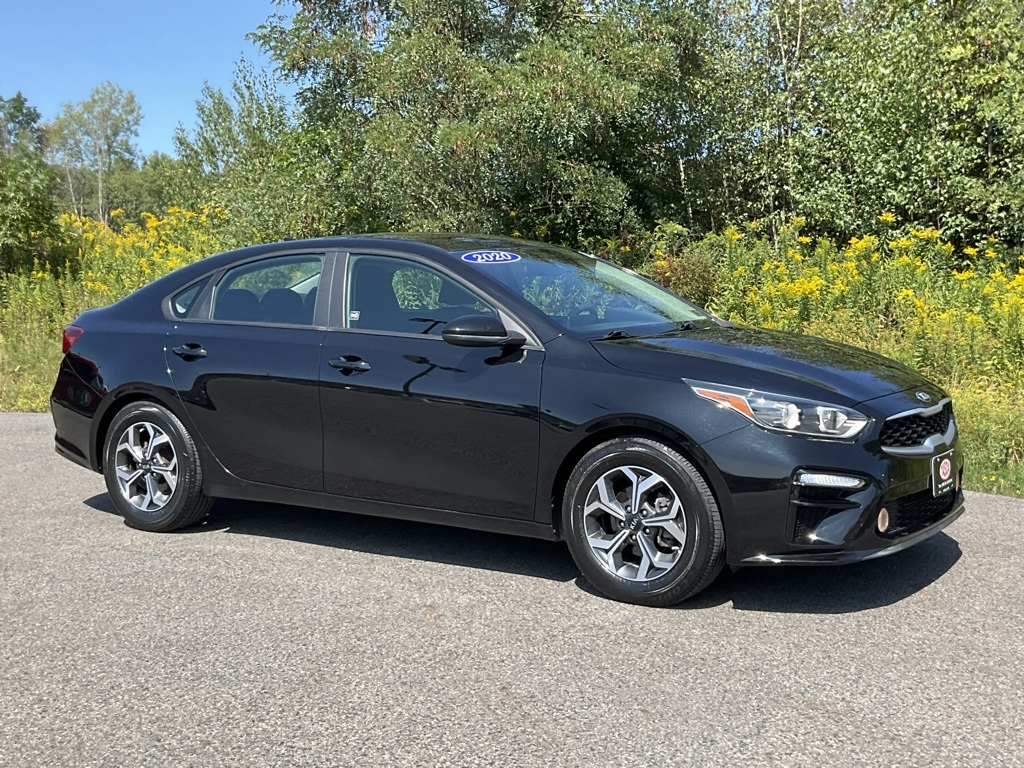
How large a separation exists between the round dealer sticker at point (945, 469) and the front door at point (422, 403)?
5.88 feet

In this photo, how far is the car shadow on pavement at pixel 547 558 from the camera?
5.03 metres

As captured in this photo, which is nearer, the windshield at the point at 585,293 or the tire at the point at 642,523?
the tire at the point at 642,523

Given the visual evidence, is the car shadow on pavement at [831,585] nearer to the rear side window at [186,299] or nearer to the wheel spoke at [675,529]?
the wheel spoke at [675,529]

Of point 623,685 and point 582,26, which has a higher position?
point 582,26

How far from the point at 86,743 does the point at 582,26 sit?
47.5 ft

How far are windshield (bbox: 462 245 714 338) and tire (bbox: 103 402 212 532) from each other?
1.94m

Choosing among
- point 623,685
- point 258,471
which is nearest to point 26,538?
point 258,471

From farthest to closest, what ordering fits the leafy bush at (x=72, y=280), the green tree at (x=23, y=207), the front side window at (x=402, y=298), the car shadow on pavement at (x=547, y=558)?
1. the green tree at (x=23, y=207)
2. the leafy bush at (x=72, y=280)
3. the front side window at (x=402, y=298)
4. the car shadow on pavement at (x=547, y=558)

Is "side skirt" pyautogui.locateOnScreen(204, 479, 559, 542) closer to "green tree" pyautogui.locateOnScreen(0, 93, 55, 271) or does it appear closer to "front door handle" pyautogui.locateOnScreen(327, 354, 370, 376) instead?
"front door handle" pyautogui.locateOnScreen(327, 354, 370, 376)

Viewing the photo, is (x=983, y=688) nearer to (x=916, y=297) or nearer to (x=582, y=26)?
(x=916, y=297)

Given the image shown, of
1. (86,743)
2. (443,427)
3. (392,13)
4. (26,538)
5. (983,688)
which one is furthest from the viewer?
(392,13)

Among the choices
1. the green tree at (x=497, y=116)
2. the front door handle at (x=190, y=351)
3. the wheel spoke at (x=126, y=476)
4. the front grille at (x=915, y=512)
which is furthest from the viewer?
the green tree at (x=497, y=116)

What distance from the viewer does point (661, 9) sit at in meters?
16.1

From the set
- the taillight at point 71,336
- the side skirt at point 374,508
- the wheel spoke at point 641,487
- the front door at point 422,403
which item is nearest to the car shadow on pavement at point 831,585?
the wheel spoke at point 641,487
